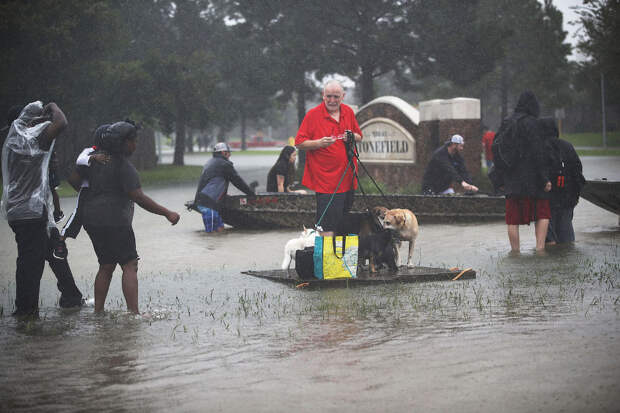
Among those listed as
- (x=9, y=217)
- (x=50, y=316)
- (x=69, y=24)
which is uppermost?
(x=69, y=24)

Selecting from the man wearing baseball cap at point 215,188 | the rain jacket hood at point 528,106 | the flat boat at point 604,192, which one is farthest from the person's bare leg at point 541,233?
the man wearing baseball cap at point 215,188

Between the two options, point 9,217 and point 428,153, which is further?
point 428,153

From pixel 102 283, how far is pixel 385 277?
112 inches

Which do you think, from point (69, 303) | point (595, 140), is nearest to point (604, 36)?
point (595, 140)

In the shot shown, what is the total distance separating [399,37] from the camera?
3975 cm

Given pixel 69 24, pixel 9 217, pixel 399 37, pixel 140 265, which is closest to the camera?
pixel 9 217

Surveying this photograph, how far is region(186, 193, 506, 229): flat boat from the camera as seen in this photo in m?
14.9

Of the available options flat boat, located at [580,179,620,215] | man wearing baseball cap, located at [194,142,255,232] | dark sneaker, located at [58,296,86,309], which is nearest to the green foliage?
flat boat, located at [580,179,620,215]

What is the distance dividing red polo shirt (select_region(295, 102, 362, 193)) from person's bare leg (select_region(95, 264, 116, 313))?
8.19 ft

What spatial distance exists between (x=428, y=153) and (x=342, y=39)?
816 inches

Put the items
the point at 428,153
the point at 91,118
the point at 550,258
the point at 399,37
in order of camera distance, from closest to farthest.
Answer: the point at 550,258
the point at 428,153
the point at 91,118
the point at 399,37

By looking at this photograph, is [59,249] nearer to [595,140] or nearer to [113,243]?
[113,243]

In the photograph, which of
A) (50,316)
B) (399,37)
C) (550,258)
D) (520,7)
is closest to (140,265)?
(50,316)

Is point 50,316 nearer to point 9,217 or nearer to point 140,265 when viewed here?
point 9,217
